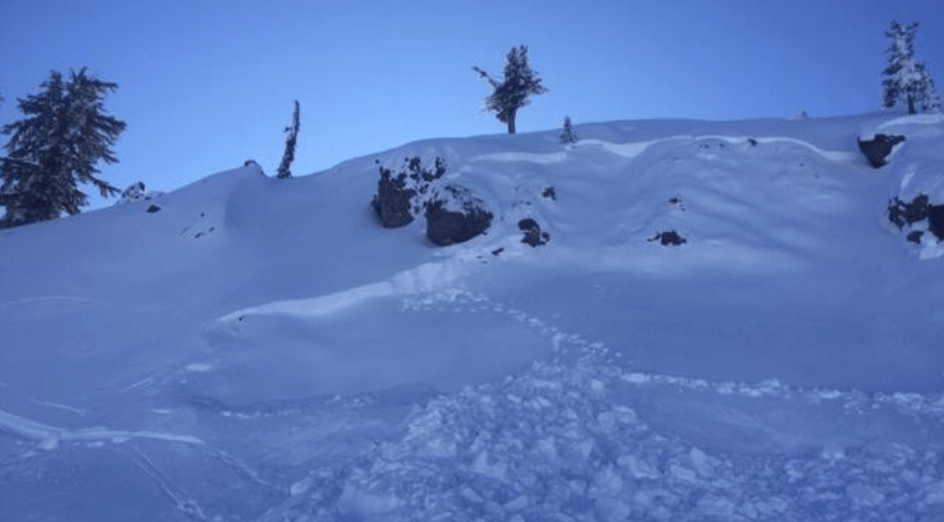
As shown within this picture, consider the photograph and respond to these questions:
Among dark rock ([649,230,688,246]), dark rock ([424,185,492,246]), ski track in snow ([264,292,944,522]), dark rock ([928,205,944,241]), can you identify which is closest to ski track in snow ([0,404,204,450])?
ski track in snow ([264,292,944,522])

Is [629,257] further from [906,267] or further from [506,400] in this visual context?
[506,400]

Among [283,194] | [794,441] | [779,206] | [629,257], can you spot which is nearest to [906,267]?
[779,206]

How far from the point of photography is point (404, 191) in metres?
A: 22.9

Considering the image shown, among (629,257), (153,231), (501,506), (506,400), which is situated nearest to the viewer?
(501,506)

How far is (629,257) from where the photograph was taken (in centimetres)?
1848

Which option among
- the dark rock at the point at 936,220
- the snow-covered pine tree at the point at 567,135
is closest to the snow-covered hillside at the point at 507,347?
the dark rock at the point at 936,220

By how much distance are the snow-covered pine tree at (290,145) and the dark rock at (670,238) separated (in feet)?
70.7

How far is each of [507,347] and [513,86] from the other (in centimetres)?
2801

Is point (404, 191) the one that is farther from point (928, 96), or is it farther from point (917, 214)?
point (928, 96)

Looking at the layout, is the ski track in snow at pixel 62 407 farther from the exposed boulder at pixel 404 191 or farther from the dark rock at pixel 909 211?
the dark rock at pixel 909 211

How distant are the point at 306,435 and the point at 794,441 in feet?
24.6

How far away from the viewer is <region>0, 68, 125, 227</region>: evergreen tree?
28938mm

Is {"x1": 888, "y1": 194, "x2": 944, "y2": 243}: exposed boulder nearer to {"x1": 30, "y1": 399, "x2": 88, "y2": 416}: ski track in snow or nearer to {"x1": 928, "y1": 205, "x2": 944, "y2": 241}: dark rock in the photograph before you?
{"x1": 928, "y1": 205, "x2": 944, "y2": 241}: dark rock

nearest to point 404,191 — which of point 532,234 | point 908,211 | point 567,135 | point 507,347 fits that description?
point 532,234
